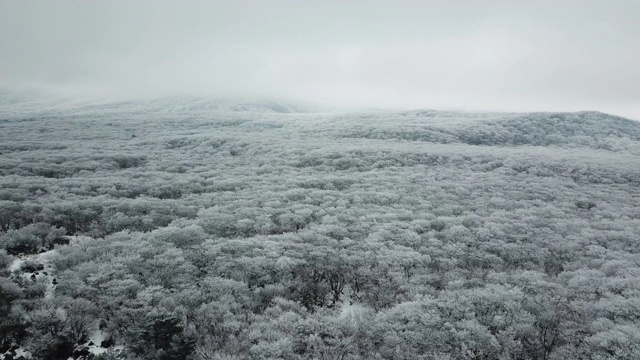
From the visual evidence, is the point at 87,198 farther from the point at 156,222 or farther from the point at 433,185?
the point at 433,185

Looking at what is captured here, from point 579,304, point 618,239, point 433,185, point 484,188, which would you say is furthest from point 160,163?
point 618,239

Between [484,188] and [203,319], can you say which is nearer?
[203,319]

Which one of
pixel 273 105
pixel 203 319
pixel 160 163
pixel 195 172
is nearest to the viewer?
pixel 203 319

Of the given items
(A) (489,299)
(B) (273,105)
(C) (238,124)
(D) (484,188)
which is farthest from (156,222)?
(B) (273,105)

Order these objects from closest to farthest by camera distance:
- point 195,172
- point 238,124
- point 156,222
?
point 156,222 → point 195,172 → point 238,124

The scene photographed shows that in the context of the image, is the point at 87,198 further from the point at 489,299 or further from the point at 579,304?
the point at 579,304

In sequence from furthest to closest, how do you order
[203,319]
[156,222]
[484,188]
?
[484,188], [156,222], [203,319]
